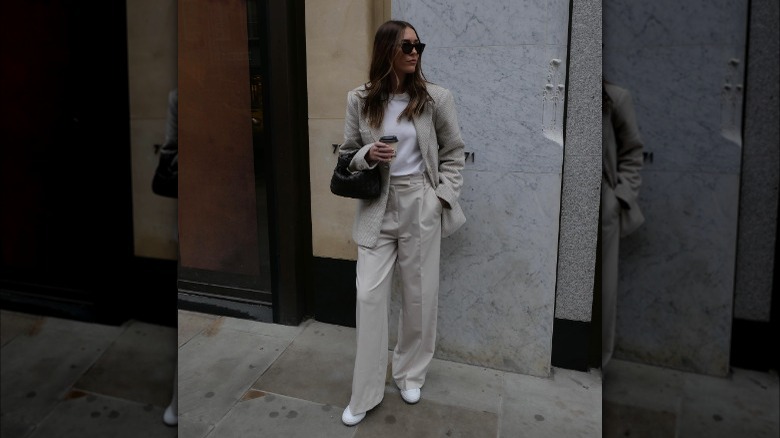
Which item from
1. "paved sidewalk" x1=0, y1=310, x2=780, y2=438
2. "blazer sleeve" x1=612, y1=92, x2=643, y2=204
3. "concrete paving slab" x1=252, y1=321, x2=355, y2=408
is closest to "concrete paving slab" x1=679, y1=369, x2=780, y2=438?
"paved sidewalk" x1=0, y1=310, x2=780, y2=438

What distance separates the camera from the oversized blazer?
2689mm

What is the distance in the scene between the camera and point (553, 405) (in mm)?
2879

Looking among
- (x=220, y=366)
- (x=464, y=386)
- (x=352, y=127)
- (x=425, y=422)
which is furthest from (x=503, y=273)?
(x=220, y=366)

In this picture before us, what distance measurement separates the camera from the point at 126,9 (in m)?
1.06

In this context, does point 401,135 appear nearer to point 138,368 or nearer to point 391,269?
point 391,269

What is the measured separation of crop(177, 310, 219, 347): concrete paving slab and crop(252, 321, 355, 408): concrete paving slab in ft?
1.57

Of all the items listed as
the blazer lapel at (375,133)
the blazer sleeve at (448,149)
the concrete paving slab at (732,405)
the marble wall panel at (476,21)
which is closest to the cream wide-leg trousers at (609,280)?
the concrete paving slab at (732,405)

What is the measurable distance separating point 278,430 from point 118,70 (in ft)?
6.81

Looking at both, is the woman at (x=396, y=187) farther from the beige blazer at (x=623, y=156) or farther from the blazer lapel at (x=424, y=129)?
the beige blazer at (x=623, y=156)

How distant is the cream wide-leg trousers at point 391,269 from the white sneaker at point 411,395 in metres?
0.14

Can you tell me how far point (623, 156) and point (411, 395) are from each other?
1750 millimetres

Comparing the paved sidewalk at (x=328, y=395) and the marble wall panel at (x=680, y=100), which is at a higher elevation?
the marble wall panel at (x=680, y=100)

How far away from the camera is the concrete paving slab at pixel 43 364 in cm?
109

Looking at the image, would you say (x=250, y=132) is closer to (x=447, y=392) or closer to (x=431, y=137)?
(x=431, y=137)
